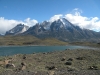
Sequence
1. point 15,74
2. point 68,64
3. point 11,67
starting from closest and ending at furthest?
1. point 15,74
2. point 11,67
3. point 68,64

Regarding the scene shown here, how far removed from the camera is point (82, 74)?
2298 cm

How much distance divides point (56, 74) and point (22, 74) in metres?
4.56

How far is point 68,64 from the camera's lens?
1351 inches

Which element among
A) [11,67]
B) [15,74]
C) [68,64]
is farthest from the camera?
[68,64]

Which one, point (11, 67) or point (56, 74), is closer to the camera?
point (56, 74)

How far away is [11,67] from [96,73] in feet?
46.1

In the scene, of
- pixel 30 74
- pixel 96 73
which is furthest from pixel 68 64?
pixel 30 74

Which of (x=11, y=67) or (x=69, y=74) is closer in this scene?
(x=69, y=74)

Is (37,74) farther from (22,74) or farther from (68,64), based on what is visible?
(68,64)

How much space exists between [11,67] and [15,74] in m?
6.60

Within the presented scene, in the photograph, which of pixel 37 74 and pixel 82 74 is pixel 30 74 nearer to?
pixel 37 74

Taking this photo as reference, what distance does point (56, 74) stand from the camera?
22609 mm

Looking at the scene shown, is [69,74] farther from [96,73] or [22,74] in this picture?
[22,74]

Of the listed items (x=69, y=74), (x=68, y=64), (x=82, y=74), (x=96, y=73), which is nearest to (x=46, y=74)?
(x=69, y=74)
